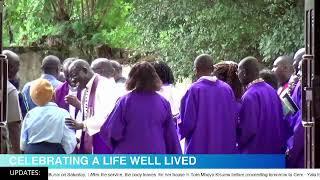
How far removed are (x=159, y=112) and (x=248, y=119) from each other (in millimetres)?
628

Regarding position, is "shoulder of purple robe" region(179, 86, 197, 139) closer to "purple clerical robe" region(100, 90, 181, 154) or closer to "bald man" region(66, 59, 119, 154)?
"purple clerical robe" region(100, 90, 181, 154)

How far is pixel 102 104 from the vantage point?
3.75 metres

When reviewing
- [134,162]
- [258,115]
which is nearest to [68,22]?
[134,162]

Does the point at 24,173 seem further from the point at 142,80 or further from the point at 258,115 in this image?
the point at 258,115

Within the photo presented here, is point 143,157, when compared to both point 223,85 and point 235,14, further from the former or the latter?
point 235,14

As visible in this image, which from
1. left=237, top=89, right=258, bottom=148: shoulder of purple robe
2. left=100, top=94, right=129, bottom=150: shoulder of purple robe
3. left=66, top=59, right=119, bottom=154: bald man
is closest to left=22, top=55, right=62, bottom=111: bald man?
left=66, top=59, right=119, bottom=154: bald man

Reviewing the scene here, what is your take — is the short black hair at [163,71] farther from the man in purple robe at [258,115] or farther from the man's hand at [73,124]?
the man's hand at [73,124]

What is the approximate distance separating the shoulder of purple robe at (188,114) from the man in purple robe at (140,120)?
0.28 m

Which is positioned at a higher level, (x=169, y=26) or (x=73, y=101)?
(x=169, y=26)

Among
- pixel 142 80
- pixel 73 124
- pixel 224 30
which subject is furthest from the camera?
pixel 224 30

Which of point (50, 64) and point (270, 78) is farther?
point (50, 64)

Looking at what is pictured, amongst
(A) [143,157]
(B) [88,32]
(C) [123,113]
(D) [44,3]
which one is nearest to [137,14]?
(B) [88,32]

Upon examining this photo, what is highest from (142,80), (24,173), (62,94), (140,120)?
(142,80)

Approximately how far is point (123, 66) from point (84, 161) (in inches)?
59.3
